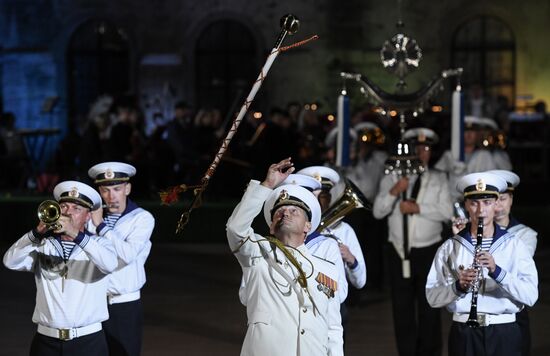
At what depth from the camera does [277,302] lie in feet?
24.0

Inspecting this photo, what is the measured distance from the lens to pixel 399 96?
13.3m

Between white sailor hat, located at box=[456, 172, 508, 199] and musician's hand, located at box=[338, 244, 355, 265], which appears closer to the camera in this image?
white sailor hat, located at box=[456, 172, 508, 199]

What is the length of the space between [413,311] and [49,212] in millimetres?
4387

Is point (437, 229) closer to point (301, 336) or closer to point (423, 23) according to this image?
point (301, 336)

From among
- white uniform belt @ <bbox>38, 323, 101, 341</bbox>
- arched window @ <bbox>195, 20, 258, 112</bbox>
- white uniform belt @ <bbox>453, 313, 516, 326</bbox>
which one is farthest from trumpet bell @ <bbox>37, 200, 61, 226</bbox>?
arched window @ <bbox>195, 20, 258, 112</bbox>

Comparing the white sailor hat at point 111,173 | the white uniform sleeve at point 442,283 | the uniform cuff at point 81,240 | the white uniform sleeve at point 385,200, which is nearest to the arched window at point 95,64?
the white uniform sleeve at point 385,200

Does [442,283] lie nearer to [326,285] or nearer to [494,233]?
[494,233]

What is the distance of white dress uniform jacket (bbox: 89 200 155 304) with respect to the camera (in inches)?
379

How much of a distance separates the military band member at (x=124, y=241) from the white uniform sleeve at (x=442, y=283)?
2.20 m

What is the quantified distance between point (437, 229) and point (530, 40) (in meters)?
17.9

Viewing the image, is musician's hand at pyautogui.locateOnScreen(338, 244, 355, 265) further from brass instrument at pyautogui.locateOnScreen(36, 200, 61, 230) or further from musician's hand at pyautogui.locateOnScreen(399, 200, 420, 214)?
musician's hand at pyautogui.locateOnScreen(399, 200, 420, 214)

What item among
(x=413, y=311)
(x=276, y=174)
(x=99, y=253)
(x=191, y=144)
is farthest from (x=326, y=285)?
(x=191, y=144)

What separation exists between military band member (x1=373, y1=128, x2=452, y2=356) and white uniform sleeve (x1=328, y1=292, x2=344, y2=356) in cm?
405

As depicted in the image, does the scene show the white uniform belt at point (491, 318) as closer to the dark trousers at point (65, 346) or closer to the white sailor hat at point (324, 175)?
the white sailor hat at point (324, 175)
